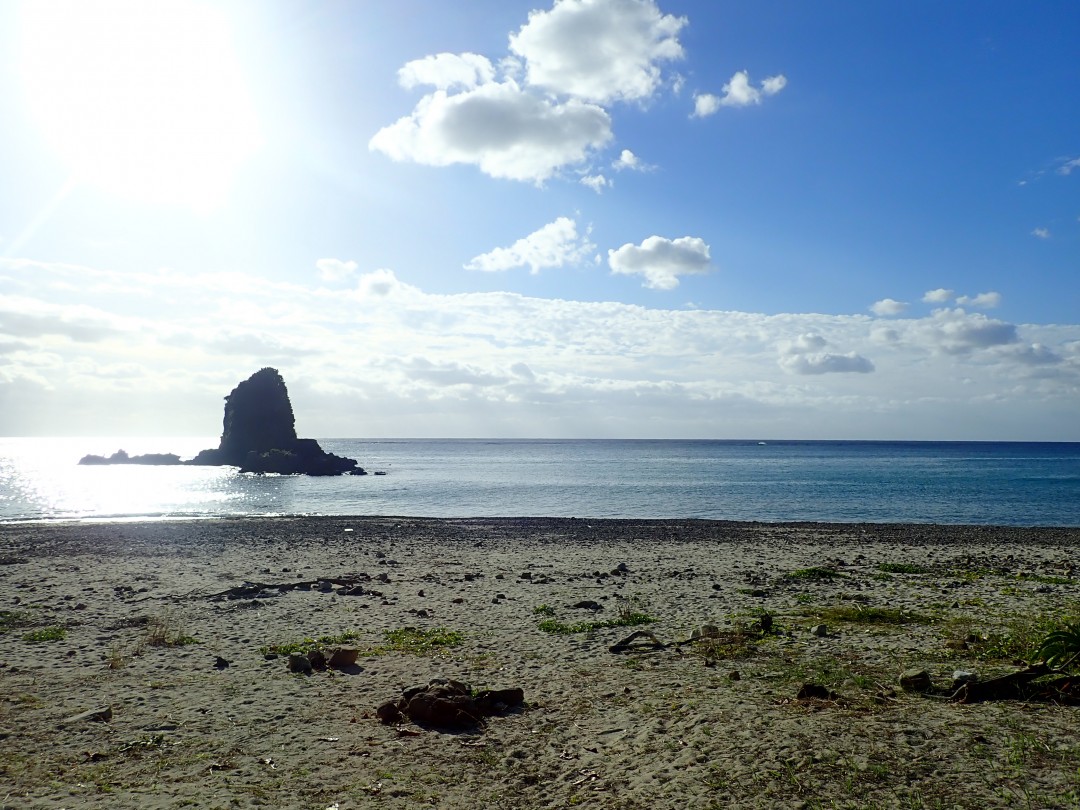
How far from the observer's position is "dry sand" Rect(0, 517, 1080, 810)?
7.76m

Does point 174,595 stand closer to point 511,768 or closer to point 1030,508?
point 511,768

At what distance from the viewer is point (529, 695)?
36.5 feet

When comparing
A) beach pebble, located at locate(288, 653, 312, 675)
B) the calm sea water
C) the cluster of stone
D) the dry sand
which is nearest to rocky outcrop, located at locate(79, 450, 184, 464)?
the calm sea water

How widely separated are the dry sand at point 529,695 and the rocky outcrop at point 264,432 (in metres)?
98.8

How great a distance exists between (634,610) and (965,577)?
41.2 ft

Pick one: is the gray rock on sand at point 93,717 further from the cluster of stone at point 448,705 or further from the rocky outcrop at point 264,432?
the rocky outcrop at point 264,432

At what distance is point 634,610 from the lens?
17.7 metres

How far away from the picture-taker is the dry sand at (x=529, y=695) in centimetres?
776

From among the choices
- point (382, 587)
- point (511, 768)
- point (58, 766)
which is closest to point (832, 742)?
point (511, 768)

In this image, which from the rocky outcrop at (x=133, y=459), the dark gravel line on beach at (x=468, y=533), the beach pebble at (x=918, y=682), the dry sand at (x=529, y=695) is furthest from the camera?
the rocky outcrop at (x=133, y=459)

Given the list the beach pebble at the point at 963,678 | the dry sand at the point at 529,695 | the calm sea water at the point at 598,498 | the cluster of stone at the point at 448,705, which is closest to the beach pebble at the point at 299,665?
the dry sand at the point at 529,695

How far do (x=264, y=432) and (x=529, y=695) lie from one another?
127m

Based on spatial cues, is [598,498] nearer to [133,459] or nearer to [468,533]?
[468,533]

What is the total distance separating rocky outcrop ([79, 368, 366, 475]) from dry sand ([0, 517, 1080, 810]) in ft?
324
